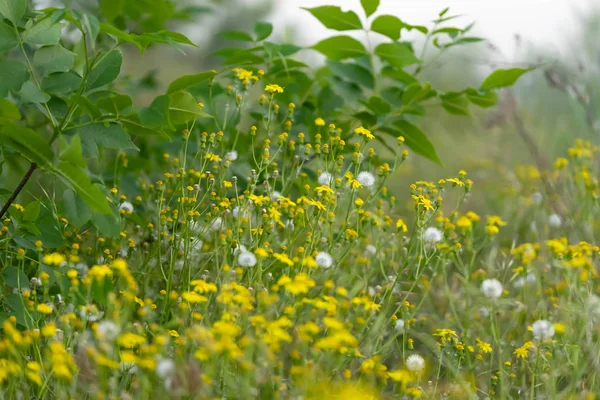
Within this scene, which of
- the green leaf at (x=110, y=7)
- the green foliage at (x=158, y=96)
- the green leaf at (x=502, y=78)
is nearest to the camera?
the green foliage at (x=158, y=96)

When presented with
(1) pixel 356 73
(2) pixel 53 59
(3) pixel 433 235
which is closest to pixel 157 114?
(2) pixel 53 59

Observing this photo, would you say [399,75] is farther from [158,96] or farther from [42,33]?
[42,33]

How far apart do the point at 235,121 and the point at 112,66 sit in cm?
80

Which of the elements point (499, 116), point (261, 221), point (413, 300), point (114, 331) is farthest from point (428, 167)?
point (114, 331)

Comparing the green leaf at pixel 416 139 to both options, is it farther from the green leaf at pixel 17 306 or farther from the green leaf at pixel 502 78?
the green leaf at pixel 17 306

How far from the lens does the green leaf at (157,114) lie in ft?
5.85

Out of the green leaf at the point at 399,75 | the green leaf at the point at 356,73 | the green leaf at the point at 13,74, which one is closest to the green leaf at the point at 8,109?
the green leaf at the point at 13,74

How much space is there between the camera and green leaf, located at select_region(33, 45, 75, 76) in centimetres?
193

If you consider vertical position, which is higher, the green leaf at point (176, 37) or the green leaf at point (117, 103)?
the green leaf at point (176, 37)

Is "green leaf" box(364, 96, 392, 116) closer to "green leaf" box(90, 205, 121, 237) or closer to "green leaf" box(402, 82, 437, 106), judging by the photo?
"green leaf" box(402, 82, 437, 106)

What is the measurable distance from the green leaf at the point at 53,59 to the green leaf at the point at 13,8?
4.1 inches

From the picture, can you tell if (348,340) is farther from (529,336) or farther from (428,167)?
(428,167)

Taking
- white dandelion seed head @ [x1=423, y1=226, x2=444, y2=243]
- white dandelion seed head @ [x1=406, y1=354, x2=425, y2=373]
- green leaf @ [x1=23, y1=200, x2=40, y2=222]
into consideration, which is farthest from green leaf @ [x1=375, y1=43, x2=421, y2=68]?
green leaf @ [x1=23, y1=200, x2=40, y2=222]

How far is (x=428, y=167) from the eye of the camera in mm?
5324
